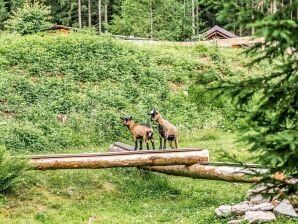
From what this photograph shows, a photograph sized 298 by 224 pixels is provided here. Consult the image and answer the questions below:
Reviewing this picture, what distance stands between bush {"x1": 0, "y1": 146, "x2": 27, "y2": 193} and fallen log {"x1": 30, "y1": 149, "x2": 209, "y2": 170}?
0.84 meters

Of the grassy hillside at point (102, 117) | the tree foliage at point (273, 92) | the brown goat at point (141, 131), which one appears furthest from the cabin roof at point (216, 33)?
the tree foliage at point (273, 92)

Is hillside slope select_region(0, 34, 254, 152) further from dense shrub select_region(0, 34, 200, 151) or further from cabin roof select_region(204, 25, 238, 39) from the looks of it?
cabin roof select_region(204, 25, 238, 39)

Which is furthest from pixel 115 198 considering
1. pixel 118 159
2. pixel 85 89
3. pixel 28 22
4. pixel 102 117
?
pixel 28 22

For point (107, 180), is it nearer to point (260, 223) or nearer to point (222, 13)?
point (260, 223)

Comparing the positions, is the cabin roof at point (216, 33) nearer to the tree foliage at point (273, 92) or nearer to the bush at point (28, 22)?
the bush at point (28, 22)

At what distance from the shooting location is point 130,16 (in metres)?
56.2

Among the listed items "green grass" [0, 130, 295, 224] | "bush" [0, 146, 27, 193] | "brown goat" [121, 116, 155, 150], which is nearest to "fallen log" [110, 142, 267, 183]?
"green grass" [0, 130, 295, 224]

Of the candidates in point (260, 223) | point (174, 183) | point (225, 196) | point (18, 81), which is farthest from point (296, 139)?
→ point (18, 81)

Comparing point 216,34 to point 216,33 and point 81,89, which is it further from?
point 81,89

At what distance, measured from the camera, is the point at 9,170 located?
16.2 m

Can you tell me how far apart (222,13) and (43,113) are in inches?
840

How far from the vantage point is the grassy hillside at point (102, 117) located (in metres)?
16.6

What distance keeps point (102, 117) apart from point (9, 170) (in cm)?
1117

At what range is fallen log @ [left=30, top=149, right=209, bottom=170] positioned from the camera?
687 inches
